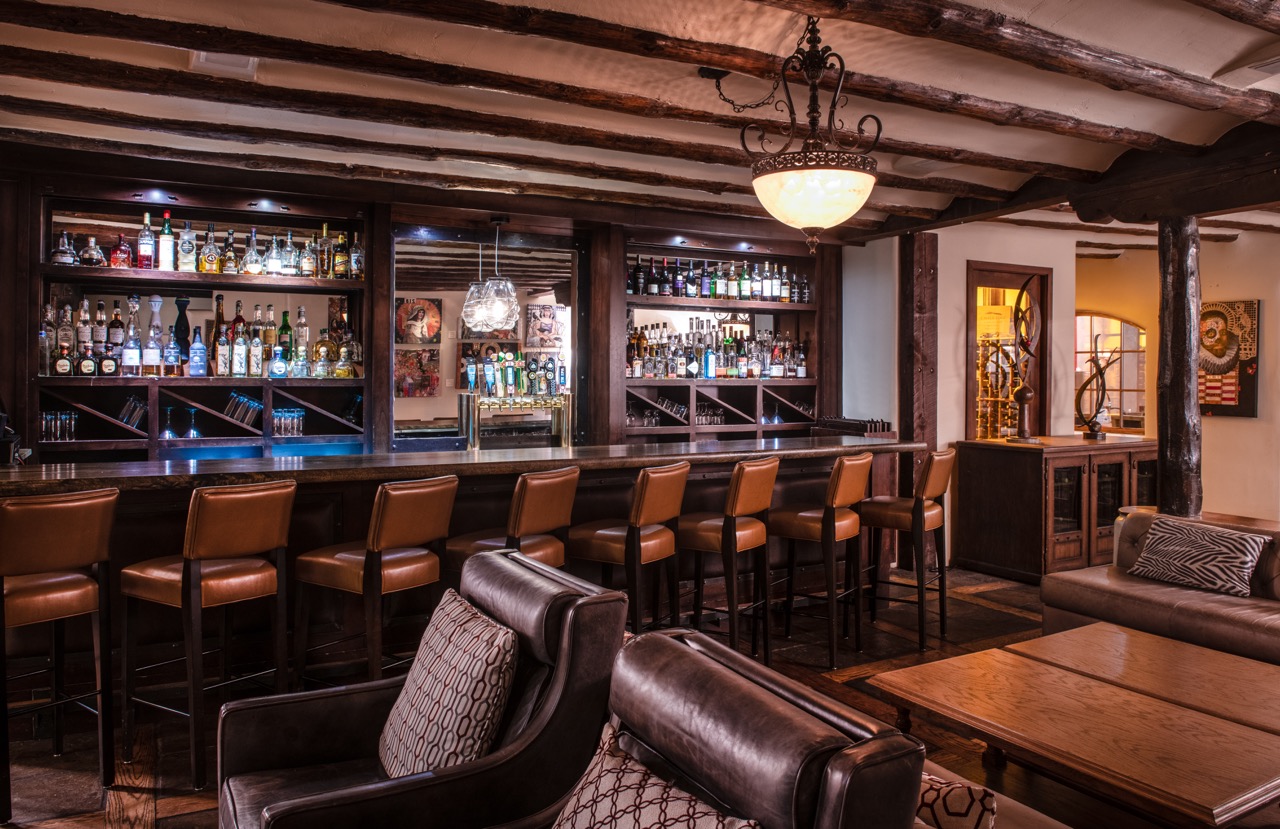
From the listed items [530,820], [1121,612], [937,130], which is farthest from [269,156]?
[1121,612]

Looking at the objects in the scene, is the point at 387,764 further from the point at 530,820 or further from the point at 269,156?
the point at 269,156

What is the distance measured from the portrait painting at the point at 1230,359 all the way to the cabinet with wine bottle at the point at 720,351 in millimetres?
3746

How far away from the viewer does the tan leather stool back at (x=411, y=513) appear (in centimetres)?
320

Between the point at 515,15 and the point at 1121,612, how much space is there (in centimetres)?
368

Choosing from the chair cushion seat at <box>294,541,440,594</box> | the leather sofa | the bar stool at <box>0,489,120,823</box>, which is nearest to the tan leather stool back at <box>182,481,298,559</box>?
the chair cushion seat at <box>294,541,440,594</box>

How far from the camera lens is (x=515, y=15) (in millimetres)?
2770

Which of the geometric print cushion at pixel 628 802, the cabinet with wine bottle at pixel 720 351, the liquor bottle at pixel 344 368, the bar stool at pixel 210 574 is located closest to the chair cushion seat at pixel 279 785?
the geometric print cushion at pixel 628 802

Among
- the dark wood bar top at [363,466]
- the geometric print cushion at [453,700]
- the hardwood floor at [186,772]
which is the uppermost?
the dark wood bar top at [363,466]

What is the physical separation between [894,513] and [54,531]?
3.88 m

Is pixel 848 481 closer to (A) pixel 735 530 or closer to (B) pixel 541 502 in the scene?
(A) pixel 735 530

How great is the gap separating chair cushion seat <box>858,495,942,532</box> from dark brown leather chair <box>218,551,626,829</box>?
3010 millimetres

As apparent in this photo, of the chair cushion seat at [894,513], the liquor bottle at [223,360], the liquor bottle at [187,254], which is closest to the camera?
the chair cushion seat at [894,513]

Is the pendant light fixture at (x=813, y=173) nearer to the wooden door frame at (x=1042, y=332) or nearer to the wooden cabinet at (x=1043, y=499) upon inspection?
the wooden cabinet at (x=1043, y=499)

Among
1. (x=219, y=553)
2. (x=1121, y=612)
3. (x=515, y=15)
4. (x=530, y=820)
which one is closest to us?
(x=530, y=820)
